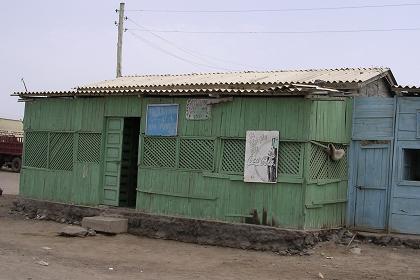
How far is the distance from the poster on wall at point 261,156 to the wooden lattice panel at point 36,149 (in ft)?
19.6

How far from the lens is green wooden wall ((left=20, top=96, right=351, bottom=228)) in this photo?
33.7ft

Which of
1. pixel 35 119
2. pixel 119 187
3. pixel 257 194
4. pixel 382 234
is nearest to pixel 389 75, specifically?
pixel 382 234

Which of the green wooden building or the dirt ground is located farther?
the green wooden building

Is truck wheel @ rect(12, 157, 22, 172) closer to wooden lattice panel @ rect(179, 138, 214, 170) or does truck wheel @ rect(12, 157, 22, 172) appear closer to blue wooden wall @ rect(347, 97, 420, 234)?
wooden lattice panel @ rect(179, 138, 214, 170)

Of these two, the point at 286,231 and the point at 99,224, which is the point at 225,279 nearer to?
the point at 286,231

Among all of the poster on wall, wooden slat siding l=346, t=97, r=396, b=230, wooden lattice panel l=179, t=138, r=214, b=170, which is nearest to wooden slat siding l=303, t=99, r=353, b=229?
wooden slat siding l=346, t=97, r=396, b=230

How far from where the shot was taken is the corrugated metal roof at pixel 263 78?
39.8 ft

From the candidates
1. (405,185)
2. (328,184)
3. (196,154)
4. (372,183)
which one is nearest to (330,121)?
(328,184)

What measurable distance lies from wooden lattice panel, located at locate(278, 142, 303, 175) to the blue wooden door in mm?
1981

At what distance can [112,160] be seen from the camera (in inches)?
504

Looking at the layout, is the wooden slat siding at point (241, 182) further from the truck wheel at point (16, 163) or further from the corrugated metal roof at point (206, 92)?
the truck wheel at point (16, 163)

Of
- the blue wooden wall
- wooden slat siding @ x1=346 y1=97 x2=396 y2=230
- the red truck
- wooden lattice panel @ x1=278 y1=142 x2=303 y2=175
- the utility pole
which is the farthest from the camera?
the red truck

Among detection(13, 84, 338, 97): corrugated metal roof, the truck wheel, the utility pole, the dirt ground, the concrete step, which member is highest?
the utility pole

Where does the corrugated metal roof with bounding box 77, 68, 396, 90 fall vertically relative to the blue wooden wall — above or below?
above
